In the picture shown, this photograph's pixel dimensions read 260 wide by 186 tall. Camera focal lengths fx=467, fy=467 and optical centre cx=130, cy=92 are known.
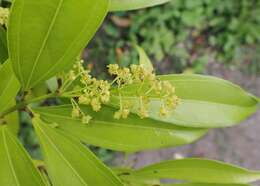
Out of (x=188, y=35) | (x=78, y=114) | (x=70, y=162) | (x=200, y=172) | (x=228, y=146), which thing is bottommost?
(x=228, y=146)

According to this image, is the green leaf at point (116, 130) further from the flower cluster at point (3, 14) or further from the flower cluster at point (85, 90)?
the flower cluster at point (3, 14)

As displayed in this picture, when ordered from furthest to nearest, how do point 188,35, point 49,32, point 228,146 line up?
point 188,35, point 228,146, point 49,32

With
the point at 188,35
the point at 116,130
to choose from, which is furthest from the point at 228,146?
the point at 116,130

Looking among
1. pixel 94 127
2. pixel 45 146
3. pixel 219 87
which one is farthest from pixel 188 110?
pixel 45 146

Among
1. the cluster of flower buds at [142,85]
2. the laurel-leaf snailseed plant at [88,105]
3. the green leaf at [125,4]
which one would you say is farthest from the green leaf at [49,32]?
the green leaf at [125,4]

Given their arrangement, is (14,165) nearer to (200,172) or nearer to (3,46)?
(3,46)

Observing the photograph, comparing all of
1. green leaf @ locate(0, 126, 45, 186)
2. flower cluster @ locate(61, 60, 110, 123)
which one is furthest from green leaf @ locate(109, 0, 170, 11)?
green leaf @ locate(0, 126, 45, 186)
